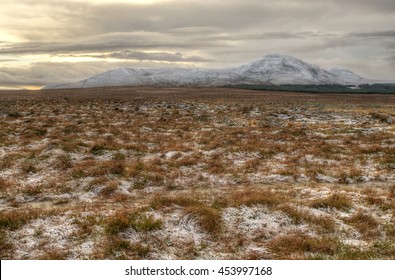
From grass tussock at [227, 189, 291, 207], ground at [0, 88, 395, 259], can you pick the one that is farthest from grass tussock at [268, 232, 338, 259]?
grass tussock at [227, 189, 291, 207]

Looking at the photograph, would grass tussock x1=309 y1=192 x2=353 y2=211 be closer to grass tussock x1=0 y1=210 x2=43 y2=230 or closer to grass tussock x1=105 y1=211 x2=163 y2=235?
grass tussock x1=105 y1=211 x2=163 y2=235

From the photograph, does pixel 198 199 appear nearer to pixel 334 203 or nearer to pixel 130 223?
pixel 130 223

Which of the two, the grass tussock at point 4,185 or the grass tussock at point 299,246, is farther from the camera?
the grass tussock at point 4,185

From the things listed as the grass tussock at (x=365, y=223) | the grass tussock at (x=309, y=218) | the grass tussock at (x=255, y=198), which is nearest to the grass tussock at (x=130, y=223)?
the grass tussock at (x=255, y=198)

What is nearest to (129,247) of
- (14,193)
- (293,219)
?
(293,219)

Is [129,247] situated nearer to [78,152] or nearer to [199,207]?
[199,207]

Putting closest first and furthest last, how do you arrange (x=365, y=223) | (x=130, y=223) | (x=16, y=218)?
1. (x=130, y=223)
2. (x=365, y=223)
3. (x=16, y=218)

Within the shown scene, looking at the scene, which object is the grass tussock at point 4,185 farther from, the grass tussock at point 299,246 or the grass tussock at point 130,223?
the grass tussock at point 299,246

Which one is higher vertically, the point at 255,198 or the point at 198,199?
the point at 255,198

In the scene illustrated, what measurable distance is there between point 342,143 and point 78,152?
668 inches

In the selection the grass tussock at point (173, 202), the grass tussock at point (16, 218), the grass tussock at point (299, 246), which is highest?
the grass tussock at point (173, 202)

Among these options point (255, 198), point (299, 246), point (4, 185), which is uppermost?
point (255, 198)

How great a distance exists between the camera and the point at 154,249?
888cm

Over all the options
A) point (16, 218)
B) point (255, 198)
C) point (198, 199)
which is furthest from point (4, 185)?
point (255, 198)
